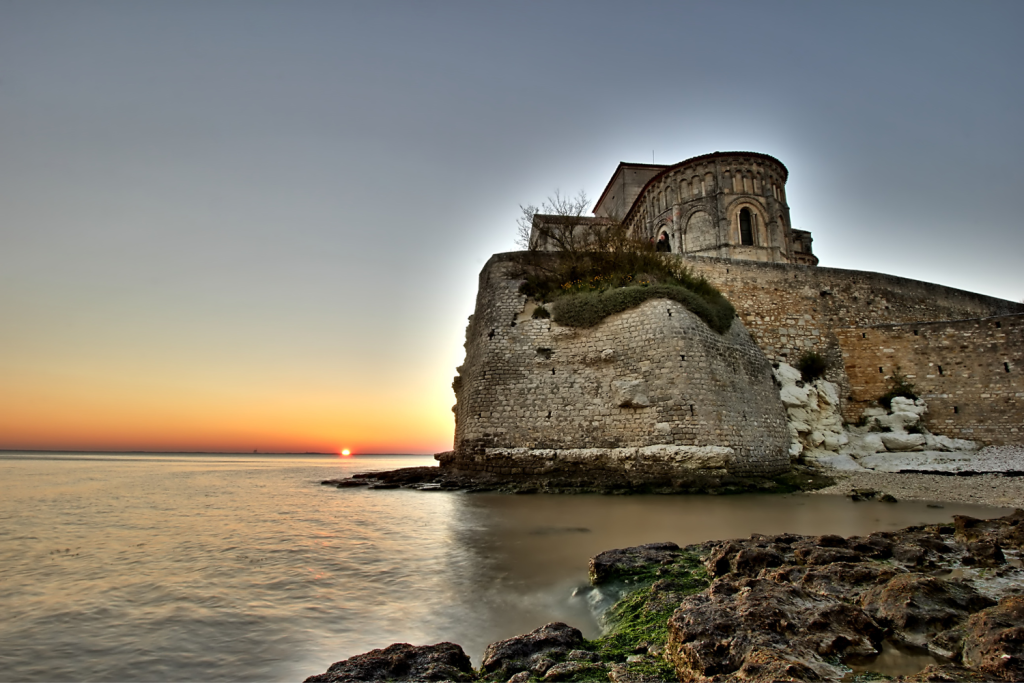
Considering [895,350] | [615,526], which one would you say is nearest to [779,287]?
[895,350]

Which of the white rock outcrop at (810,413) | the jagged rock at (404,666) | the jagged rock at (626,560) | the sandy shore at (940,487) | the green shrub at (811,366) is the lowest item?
the sandy shore at (940,487)

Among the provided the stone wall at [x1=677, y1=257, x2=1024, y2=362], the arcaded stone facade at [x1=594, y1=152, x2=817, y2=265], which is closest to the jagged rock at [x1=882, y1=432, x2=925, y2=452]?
the stone wall at [x1=677, y1=257, x2=1024, y2=362]

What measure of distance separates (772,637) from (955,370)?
56.0 feet

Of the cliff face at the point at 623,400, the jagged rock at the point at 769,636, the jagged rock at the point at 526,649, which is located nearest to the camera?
the jagged rock at the point at 769,636

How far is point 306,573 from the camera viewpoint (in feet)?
16.2

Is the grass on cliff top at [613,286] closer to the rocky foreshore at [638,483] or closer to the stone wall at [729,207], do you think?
the rocky foreshore at [638,483]

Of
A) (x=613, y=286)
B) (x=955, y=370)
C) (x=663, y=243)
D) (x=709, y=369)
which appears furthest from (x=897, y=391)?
(x=663, y=243)

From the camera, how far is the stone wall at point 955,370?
552 inches

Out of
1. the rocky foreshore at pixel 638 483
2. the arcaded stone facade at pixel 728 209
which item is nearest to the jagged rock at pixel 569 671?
the rocky foreshore at pixel 638 483

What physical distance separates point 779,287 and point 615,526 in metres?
13.0

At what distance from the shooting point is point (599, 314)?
13.4 meters

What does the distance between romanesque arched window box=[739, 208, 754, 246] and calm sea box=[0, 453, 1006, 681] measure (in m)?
18.4

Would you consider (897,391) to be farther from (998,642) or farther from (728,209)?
(998,642)

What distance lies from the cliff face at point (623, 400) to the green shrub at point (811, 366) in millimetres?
2230
